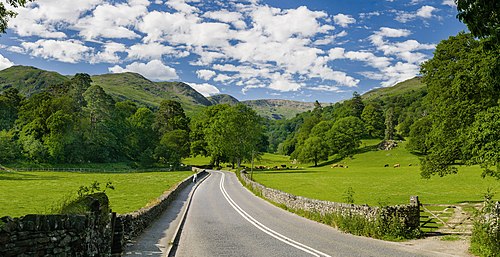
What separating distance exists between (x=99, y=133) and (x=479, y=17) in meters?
92.0

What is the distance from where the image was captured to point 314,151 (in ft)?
347

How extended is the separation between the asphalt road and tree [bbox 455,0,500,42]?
8.60m

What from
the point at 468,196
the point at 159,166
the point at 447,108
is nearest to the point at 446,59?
the point at 447,108

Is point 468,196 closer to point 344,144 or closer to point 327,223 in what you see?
point 327,223

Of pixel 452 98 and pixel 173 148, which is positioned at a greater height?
pixel 452 98

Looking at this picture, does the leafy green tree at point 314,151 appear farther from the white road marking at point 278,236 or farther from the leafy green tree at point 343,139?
the white road marking at point 278,236

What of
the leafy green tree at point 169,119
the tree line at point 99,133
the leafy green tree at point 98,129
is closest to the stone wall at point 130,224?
the tree line at point 99,133

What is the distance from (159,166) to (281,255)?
276ft

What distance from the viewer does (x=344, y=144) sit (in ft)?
376

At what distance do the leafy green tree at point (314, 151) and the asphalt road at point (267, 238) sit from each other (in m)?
78.5

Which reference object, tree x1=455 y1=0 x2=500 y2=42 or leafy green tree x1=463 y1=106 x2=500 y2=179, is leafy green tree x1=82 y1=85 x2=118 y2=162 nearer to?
leafy green tree x1=463 y1=106 x2=500 y2=179

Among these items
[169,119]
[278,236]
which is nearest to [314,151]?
[169,119]

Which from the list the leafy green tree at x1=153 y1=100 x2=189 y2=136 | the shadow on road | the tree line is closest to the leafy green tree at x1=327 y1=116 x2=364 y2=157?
the tree line

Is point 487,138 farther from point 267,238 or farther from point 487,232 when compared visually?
point 267,238
